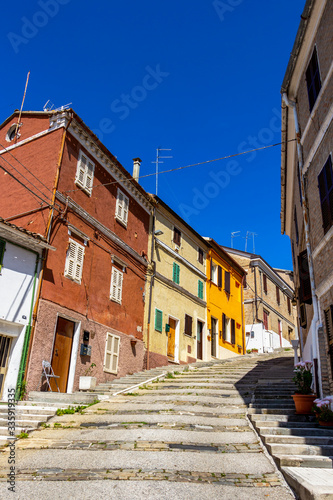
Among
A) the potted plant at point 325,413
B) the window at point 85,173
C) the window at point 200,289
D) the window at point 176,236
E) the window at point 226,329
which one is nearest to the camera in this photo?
the potted plant at point 325,413

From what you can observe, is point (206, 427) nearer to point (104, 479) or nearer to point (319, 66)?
point (104, 479)

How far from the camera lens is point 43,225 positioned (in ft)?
42.6

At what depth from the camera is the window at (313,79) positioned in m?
9.81

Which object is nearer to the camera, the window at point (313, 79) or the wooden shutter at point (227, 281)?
the window at point (313, 79)

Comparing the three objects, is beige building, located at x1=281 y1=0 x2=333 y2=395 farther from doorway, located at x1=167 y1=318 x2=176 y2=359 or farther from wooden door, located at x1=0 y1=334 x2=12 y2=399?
doorway, located at x1=167 y1=318 x2=176 y2=359

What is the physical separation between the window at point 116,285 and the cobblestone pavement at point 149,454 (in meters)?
5.42

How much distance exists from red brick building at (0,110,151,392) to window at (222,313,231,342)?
30.4 ft

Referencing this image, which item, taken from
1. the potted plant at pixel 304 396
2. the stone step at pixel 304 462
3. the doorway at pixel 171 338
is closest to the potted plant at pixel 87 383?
the potted plant at pixel 304 396

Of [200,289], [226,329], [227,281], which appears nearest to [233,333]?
[226,329]

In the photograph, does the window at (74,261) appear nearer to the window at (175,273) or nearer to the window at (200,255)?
the window at (175,273)

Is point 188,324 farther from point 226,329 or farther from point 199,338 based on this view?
point 226,329

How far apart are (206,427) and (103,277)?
27.0 feet

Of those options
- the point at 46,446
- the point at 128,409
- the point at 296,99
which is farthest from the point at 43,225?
the point at 296,99

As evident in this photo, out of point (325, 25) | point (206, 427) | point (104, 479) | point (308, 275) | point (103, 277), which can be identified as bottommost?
point (104, 479)
